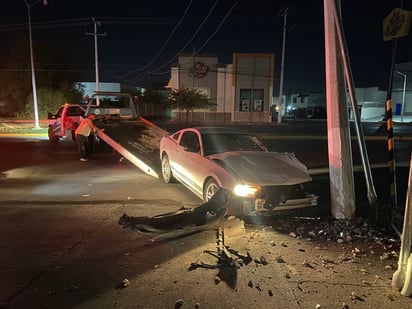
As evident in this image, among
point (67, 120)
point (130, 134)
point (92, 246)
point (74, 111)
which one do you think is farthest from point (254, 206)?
point (74, 111)

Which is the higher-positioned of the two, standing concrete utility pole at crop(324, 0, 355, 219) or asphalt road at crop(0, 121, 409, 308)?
standing concrete utility pole at crop(324, 0, 355, 219)

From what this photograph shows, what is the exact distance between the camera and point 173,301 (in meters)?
3.78

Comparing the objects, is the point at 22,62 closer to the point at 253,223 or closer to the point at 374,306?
the point at 253,223

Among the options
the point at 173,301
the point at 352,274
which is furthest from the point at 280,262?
the point at 173,301

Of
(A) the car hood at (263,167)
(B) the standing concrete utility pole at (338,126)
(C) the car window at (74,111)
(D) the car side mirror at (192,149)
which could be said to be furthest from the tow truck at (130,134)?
(B) the standing concrete utility pole at (338,126)

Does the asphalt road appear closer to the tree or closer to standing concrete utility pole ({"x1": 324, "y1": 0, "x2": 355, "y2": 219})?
standing concrete utility pole ({"x1": 324, "y1": 0, "x2": 355, "y2": 219})

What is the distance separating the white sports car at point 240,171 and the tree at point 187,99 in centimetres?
3504

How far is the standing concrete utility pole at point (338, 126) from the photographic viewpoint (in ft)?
19.9

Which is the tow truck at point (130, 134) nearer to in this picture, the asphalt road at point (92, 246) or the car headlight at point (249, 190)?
the asphalt road at point (92, 246)

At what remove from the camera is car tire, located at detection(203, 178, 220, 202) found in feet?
21.0

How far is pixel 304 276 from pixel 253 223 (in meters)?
1.81

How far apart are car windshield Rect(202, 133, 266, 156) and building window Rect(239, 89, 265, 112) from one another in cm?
3876

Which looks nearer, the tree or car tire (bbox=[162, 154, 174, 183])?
car tire (bbox=[162, 154, 174, 183])

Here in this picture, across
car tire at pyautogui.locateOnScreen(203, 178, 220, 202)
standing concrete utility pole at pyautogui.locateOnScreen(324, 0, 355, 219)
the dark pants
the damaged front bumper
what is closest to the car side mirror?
car tire at pyautogui.locateOnScreen(203, 178, 220, 202)
